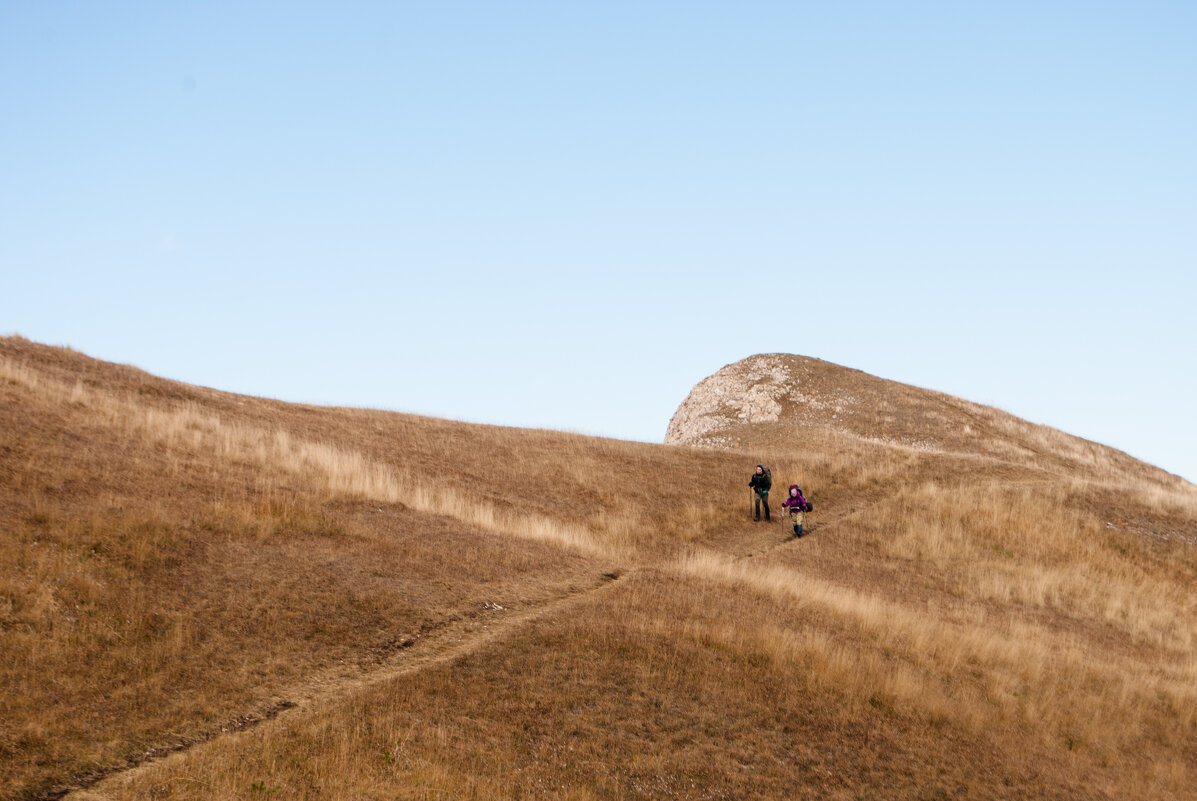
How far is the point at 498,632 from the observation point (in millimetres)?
15719

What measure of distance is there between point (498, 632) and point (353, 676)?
280 centimetres

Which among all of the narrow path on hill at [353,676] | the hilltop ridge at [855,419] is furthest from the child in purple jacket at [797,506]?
the hilltop ridge at [855,419]

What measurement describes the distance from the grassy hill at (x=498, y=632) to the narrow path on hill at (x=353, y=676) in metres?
0.06

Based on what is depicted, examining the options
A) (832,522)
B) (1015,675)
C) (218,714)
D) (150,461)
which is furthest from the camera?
(832,522)

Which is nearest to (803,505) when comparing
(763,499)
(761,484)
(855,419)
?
(761,484)

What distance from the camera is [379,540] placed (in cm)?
1936

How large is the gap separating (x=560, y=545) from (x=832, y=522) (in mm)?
13516

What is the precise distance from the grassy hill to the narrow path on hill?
6 cm

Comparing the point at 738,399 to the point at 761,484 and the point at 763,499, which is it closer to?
the point at 763,499

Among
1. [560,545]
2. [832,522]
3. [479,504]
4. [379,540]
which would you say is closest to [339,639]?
[379,540]

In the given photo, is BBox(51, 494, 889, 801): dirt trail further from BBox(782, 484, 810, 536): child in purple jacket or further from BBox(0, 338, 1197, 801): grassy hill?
BBox(782, 484, 810, 536): child in purple jacket

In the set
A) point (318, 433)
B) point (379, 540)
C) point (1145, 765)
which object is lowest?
point (1145, 765)

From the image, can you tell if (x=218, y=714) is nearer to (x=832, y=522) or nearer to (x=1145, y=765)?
(x=1145, y=765)

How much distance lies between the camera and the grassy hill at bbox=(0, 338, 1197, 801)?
38.7 feet
